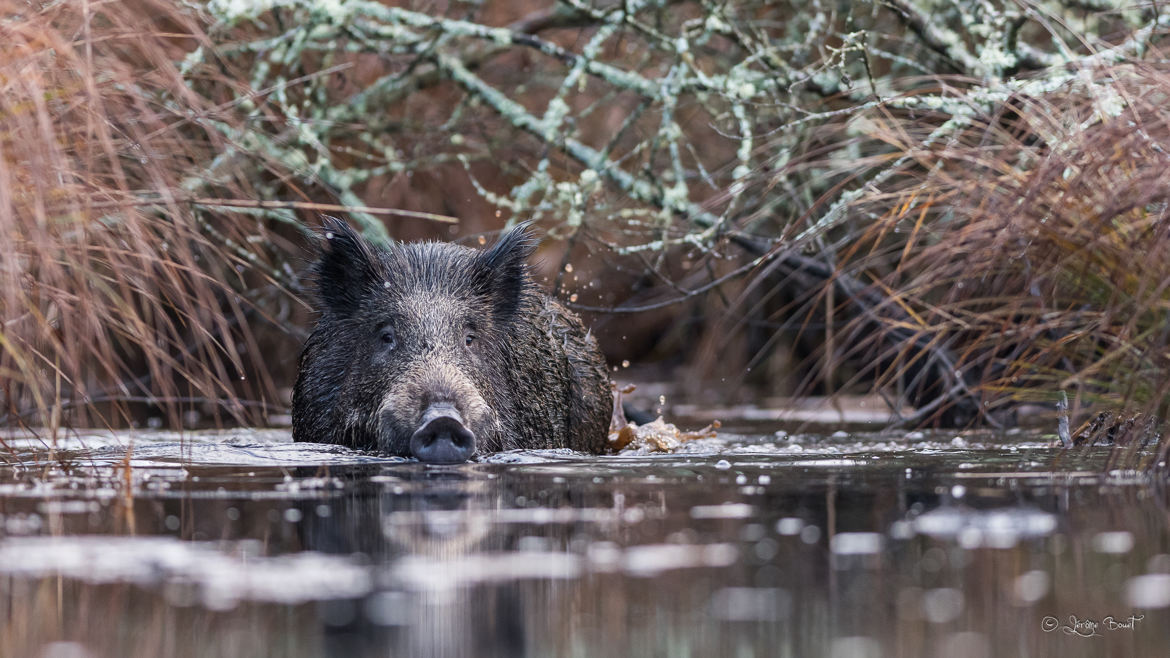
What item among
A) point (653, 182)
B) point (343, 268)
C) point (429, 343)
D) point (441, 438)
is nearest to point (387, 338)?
point (429, 343)

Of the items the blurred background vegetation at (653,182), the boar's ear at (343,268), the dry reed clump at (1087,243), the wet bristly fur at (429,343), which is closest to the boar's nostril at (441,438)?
the wet bristly fur at (429,343)

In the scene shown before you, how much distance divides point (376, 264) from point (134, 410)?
588cm

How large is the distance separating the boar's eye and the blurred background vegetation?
60 cm

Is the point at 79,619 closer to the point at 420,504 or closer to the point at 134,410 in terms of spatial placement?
the point at 420,504

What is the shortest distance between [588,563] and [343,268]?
4.20m

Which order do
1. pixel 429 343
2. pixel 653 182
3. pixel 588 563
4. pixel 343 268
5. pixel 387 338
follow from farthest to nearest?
pixel 653 182 < pixel 343 268 < pixel 387 338 < pixel 429 343 < pixel 588 563

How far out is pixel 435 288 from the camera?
756 centimetres

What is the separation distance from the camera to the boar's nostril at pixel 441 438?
6.23 m

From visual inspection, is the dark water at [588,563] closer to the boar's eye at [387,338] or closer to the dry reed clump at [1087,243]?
the dry reed clump at [1087,243]

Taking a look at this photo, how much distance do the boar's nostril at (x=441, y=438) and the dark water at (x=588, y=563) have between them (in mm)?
380

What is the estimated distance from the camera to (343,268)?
761 centimetres

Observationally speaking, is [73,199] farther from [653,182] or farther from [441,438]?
[653,182]

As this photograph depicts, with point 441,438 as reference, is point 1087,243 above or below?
above

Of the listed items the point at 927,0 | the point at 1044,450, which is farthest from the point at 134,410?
the point at 1044,450
